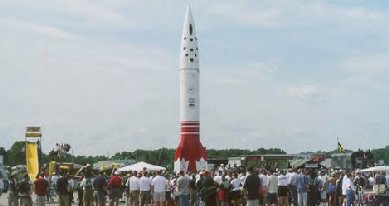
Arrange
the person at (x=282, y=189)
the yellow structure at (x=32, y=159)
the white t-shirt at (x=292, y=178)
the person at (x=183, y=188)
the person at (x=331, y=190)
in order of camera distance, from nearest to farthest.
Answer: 1. the person at (x=183, y=188)
2. the white t-shirt at (x=292, y=178)
3. the person at (x=331, y=190)
4. the person at (x=282, y=189)
5. the yellow structure at (x=32, y=159)

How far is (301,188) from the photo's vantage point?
76.4 ft

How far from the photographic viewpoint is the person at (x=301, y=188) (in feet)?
76.1

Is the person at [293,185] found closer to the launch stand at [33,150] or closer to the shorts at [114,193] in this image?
the shorts at [114,193]

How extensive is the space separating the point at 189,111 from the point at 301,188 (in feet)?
68.5

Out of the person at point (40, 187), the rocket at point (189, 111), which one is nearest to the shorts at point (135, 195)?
the person at point (40, 187)

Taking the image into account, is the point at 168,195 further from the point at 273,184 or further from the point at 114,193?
the point at 273,184

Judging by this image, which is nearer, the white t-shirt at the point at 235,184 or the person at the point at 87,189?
the white t-shirt at the point at 235,184

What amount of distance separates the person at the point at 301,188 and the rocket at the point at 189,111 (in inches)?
793

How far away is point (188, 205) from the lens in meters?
23.9

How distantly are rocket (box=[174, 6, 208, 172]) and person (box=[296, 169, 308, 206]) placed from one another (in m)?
20.1

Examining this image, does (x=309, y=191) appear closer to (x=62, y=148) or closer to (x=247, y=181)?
(x=247, y=181)

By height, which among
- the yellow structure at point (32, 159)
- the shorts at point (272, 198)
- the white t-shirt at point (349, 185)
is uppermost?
the yellow structure at point (32, 159)

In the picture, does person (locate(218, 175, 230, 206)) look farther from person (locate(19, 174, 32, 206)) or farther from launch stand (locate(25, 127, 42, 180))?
launch stand (locate(25, 127, 42, 180))

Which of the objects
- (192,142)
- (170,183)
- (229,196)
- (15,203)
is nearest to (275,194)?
(229,196)
